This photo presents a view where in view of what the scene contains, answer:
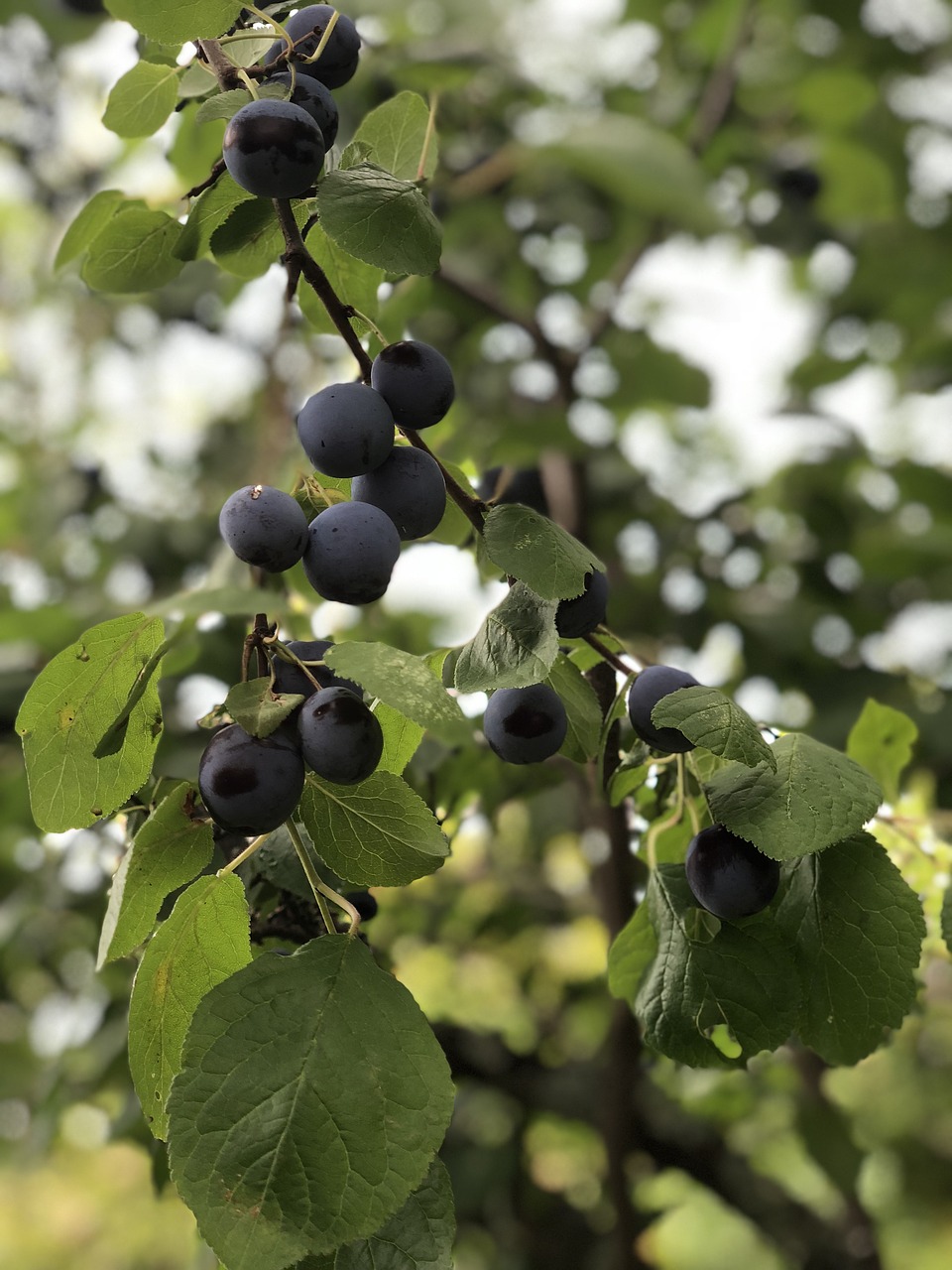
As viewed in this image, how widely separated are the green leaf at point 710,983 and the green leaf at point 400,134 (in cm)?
46

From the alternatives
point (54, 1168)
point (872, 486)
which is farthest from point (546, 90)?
point (54, 1168)

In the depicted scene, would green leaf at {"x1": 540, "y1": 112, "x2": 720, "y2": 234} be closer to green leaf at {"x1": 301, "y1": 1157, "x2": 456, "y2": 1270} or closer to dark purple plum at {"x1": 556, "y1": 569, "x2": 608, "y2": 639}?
dark purple plum at {"x1": 556, "y1": 569, "x2": 608, "y2": 639}

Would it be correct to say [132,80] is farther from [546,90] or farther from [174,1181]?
[546,90]

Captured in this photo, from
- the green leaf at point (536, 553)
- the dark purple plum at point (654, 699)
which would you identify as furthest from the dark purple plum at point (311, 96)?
the dark purple plum at point (654, 699)

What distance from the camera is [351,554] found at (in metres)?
0.50

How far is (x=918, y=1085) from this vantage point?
3.78 m

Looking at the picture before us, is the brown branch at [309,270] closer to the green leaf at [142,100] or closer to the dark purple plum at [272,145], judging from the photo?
the dark purple plum at [272,145]

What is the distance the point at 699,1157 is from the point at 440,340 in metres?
1.45

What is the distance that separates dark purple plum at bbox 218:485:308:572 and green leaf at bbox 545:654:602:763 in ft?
0.59

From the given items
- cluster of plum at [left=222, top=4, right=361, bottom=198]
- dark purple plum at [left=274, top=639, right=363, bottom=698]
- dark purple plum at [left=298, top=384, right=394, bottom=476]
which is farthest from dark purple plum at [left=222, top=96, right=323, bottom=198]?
dark purple plum at [left=274, top=639, right=363, bottom=698]

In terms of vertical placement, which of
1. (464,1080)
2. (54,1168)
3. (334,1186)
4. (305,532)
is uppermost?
(305,532)

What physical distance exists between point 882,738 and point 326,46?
2.07ft

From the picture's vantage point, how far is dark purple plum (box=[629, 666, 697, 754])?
1.86 feet

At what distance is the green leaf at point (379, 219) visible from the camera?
52 centimetres
